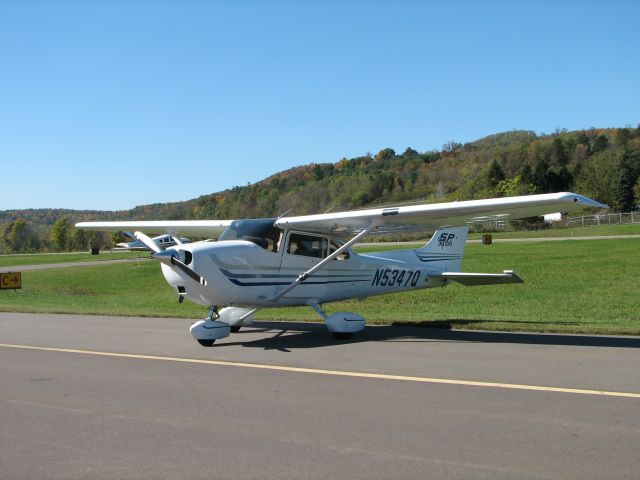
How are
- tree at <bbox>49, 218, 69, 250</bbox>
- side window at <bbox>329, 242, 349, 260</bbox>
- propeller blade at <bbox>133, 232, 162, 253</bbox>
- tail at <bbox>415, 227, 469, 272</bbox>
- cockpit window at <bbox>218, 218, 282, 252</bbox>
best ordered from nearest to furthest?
cockpit window at <bbox>218, 218, 282, 252</bbox> < propeller blade at <bbox>133, 232, 162, 253</bbox> < side window at <bbox>329, 242, 349, 260</bbox> < tail at <bbox>415, 227, 469, 272</bbox> < tree at <bbox>49, 218, 69, 250</bbox>

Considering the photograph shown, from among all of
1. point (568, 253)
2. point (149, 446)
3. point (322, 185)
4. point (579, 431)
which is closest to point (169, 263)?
point (149, 446)

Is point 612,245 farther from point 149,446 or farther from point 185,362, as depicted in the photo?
point 149,446

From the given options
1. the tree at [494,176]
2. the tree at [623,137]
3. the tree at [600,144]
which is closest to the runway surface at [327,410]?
the tree at [494,176]

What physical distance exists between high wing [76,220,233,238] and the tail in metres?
4.61

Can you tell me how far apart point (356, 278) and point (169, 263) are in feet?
14.2

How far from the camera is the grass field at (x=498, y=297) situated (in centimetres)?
1496

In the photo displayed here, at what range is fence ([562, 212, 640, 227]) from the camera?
69075mm

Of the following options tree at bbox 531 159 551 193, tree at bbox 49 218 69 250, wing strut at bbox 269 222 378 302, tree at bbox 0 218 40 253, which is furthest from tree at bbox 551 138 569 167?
wing strut at bbox 269 222 378 302

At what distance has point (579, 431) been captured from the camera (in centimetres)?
529

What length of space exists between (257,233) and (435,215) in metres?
3.32

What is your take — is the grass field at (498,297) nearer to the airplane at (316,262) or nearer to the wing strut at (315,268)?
the airplane at (316,262)

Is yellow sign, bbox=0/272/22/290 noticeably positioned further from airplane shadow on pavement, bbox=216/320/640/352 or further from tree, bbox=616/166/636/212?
tree, bbox=616/166/636/212

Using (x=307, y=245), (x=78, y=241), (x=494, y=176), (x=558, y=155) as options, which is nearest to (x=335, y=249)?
(x=307, y=245)

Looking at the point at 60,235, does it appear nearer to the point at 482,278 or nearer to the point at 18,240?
the point at 18,240
